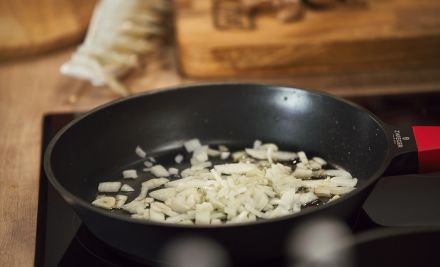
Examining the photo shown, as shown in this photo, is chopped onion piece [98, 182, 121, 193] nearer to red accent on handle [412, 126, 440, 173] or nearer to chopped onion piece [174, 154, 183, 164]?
chopped onion piece [174, 154, 183, 164]

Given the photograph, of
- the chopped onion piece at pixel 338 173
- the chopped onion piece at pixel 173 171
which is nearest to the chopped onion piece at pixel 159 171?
the chopped onion piece at pixel 173 171

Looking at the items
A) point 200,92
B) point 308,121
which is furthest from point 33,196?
point 308,121

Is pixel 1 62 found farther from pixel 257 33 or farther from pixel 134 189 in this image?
pixel 134 189

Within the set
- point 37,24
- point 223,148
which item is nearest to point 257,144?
point 223,148

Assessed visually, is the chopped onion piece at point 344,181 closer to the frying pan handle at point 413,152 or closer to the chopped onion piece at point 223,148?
the frying pan handle at point 413,152

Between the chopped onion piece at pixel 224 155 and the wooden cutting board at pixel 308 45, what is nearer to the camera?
the chopped onion piece at pixel 224 155

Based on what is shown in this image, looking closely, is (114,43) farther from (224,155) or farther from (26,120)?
(224,155)

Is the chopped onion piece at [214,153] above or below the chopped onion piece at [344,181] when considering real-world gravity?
below
